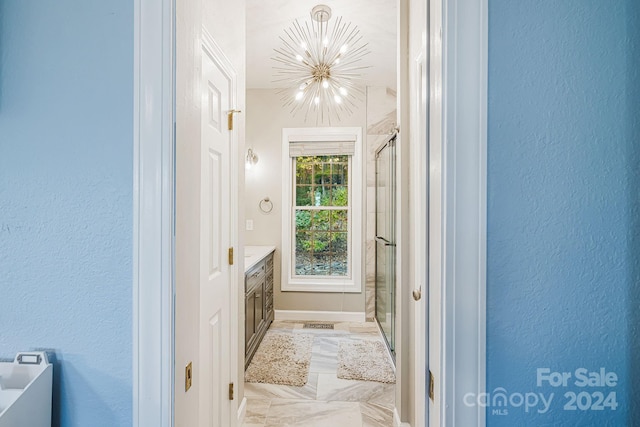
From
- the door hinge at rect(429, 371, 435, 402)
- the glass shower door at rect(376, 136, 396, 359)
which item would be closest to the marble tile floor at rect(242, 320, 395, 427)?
the glass shower door at rect(376, 136, 396, 359)

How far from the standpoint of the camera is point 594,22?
715 millimetres

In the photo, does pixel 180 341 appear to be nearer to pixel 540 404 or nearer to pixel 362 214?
pixel 540 404

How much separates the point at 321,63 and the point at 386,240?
1.71 meters

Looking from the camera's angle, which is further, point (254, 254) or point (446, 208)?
point (254, 254)

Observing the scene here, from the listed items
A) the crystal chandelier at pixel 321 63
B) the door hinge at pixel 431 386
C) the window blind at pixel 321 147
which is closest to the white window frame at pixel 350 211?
the window blind at pixel 321 147

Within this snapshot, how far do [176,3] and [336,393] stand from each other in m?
2.58

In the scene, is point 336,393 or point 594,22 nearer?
point 594,22

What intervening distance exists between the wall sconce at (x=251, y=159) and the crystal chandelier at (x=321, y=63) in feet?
2.29

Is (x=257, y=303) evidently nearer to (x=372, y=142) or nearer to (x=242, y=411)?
(x=242, y=411)

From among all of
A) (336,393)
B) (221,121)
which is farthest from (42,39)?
(336,393)

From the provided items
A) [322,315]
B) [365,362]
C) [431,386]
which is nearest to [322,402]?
[365,362]

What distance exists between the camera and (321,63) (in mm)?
2887

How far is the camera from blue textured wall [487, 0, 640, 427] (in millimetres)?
715

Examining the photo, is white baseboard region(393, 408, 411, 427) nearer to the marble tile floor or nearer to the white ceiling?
the marble tile floor
